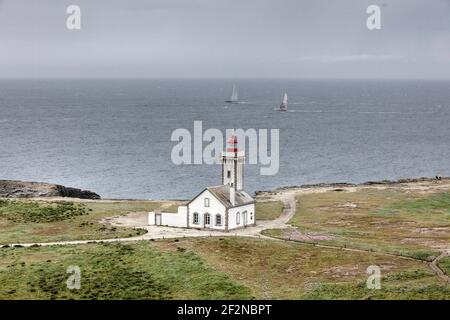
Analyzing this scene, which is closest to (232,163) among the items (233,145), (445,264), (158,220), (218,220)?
(233,145)

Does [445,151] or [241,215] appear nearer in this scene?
[241,215]

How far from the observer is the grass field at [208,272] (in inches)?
2308

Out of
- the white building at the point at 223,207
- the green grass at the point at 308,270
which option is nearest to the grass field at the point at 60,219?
the white building at the point at 223,207

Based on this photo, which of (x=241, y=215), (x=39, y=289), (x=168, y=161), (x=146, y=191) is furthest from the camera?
(x=168, y=161)

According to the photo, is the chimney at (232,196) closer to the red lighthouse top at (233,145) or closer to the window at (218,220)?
the window at (218,220)

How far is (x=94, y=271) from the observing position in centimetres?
6462

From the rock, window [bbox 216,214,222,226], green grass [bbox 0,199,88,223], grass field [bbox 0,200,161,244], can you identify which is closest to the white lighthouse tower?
window [bbox 216,214,222,226]

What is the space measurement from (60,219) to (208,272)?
28974mm

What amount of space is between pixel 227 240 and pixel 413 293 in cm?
2245

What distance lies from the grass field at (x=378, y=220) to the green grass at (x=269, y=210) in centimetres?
274

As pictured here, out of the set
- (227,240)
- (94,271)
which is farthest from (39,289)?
(227,240)

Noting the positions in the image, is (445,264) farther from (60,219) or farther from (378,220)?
(60,219)
